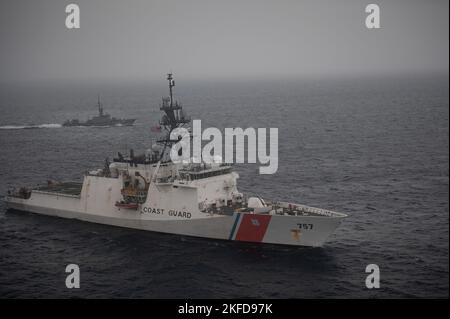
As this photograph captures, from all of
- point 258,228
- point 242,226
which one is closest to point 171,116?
point 242,226

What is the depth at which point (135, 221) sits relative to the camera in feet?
120

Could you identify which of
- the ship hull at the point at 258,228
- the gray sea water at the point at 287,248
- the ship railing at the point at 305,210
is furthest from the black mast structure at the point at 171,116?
the ship railing at the point at 305,210

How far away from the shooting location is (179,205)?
1358 inches

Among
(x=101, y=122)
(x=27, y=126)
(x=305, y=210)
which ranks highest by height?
(x=101, y=122)

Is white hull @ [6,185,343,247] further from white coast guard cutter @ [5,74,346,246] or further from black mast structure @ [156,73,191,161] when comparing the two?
black mast structure @ [156,73,191,161]

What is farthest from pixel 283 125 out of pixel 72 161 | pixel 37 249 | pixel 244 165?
pixel 37 249

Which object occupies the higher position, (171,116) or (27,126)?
(171,116)

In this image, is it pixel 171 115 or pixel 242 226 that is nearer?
pixel 242 226

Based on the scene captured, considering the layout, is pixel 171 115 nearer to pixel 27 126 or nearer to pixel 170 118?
pixel 170 118

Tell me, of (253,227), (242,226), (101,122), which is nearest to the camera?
(253,227)

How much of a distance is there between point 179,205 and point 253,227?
5.39 m

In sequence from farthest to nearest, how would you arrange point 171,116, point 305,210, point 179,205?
point 171,116 → point 179,205 → point 305,210

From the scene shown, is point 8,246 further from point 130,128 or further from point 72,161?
point 130,128

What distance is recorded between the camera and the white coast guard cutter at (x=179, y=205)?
3200 cm
